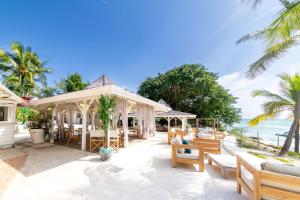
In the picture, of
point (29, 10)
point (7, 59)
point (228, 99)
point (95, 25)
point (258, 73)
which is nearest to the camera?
point (258, 73)

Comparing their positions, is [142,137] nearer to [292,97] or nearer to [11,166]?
[11,166]

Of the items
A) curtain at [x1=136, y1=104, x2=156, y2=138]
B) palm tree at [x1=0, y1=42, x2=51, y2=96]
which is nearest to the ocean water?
curtain at [x1=136, y1=104, x2=156, y2=138]

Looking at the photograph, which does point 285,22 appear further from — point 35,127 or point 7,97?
point 35,127

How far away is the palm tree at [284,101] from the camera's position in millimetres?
6970

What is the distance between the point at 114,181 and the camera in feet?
11.5

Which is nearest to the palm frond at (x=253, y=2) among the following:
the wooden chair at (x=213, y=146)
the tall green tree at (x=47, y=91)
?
the wooden chair at (x=213, y=146)

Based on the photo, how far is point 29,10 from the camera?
9.79m

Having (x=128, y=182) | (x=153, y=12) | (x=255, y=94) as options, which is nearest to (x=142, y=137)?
(x=128, y=182)

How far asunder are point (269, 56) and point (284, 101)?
308 cm

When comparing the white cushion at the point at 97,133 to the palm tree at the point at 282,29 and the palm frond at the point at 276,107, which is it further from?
the palm frond at the point at 276,107

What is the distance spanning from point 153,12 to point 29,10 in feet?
29.5

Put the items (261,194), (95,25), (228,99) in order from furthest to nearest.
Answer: (228,99)
(95,25)
(261,194)

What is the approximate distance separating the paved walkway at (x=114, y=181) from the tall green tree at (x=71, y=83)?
2441cm

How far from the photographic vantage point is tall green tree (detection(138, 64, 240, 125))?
21.2 meters
